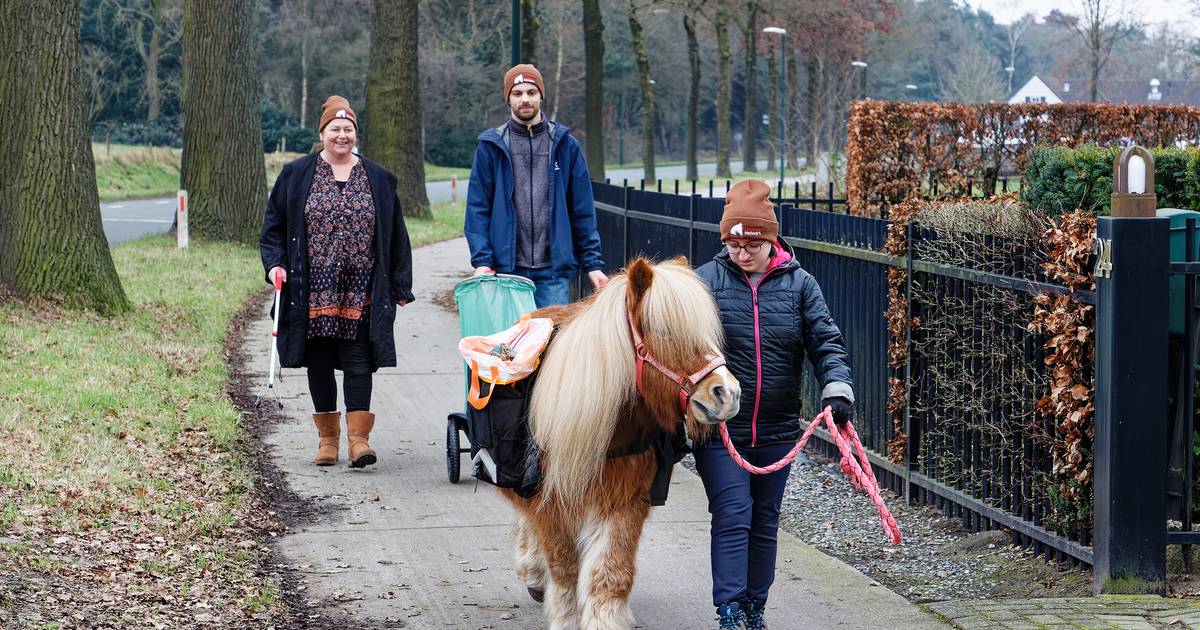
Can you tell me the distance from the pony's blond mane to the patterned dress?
303cm

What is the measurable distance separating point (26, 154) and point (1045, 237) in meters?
9.16

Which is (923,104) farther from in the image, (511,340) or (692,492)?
(511,340)

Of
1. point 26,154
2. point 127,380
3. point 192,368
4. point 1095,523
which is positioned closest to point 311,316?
point 127,380

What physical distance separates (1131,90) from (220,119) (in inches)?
2999

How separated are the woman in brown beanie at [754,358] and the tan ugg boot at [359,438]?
327 centimetres

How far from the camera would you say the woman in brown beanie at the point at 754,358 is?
181 inches

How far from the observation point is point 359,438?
304 inches

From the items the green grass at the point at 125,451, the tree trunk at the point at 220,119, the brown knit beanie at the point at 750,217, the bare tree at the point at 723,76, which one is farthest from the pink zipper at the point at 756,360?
the bare tree at the point at 723,76

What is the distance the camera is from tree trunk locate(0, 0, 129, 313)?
11836 mm

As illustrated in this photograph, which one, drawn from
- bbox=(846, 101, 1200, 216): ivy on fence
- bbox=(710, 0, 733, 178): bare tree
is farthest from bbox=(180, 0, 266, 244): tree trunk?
bbox=(710, 0, 733, 178): bare tree

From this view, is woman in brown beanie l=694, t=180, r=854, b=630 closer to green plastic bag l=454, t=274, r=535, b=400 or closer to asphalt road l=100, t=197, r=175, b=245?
green plastic bag l=454, t=274, r=535, b=400

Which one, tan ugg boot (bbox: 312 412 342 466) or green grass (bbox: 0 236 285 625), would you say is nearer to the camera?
green grass (bbox: 0 236 285 625)

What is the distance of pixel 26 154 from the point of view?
39.0ft

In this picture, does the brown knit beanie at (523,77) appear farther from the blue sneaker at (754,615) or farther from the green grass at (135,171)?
the green grass at (135,171)
